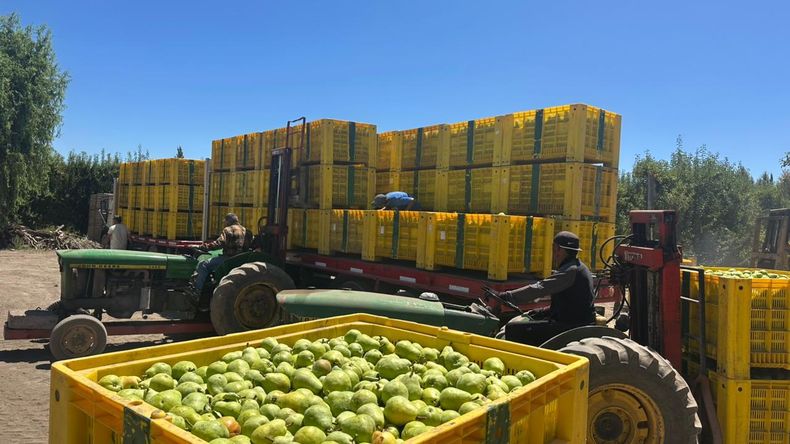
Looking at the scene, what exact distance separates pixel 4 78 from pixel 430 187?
19.7m

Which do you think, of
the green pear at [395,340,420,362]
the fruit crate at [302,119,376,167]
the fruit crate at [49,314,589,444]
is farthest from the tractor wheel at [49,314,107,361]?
the green pear at [395,340,420,362]

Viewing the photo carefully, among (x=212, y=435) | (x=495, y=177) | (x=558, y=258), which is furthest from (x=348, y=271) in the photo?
(x=212, y=435)

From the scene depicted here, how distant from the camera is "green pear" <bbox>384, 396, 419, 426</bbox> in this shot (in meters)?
2.48

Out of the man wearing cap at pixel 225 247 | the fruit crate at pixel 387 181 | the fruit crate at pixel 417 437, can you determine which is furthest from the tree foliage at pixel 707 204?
the fruit crate at pixel 417 437

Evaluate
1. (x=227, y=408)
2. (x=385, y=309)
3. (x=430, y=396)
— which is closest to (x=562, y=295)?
(x=385, y=309)

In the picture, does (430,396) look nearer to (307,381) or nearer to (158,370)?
(307,381)

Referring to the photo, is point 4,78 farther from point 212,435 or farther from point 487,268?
point 212,435

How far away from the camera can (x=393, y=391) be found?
2.67 metres

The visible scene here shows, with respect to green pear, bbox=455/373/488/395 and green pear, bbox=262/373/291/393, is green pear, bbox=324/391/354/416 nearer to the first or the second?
green pear, bbox=262/373/291/393

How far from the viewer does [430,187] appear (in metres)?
9.95

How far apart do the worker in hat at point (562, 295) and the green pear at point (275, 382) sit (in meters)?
2.47

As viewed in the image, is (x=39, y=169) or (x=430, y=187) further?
(x=39, y=169)

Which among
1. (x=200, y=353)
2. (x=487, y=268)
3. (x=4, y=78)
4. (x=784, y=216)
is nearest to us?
(x=200, y=353)

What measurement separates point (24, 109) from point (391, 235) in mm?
20537
